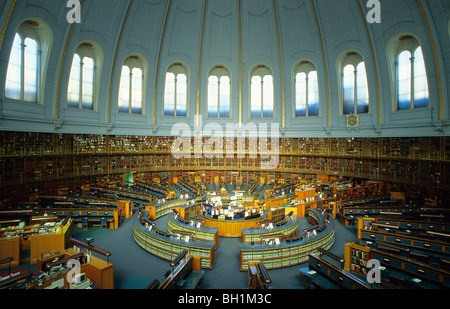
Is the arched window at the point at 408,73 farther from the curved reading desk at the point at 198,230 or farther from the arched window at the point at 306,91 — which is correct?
the curved reading desk at the point at 198,230

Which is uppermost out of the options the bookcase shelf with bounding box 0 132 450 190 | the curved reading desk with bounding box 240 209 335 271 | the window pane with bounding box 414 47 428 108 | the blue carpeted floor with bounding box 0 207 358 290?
the window pane with bounding box 414 47 428 108

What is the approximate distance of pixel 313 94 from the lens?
2200 centimetres

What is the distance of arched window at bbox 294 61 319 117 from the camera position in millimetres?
21922

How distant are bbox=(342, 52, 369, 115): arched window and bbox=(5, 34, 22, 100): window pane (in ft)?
81.2

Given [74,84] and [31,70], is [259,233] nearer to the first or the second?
[31,70]

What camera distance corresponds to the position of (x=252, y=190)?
1867cm

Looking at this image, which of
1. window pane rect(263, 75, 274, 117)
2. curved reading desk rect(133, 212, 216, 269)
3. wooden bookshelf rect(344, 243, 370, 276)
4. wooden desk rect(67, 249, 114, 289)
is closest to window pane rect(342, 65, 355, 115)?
window pane rect(263, 75, 274, 117)

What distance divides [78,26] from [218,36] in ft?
38.5

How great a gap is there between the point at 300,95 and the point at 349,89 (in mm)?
4272

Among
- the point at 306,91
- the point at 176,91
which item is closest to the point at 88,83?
the point at 176,91

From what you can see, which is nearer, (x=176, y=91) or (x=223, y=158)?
(x=223, y=158)

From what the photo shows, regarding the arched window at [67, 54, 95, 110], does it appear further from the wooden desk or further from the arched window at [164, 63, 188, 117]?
the wooden desk

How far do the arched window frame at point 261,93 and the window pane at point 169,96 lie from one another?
8062 millimetres
